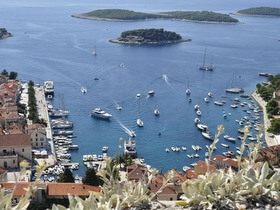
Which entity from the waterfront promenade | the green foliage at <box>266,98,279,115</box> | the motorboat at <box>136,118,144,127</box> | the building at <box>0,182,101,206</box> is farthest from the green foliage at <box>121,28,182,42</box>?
the building at <box>0,182,101,206</box>

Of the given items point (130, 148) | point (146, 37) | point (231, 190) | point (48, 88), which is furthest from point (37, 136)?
point (146, 37)

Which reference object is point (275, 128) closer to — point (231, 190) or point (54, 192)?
point (54, 192)

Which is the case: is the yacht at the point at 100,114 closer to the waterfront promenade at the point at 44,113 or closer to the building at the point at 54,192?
the waterfront promenade at the point at 44,113

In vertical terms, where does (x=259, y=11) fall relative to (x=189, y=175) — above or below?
above

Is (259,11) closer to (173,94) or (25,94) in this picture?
(173,94)

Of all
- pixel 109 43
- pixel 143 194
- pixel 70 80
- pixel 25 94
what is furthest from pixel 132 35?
pixel 143 194

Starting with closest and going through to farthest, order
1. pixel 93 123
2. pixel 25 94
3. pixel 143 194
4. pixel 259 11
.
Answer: pixel 143 194, pixel 93 123, pixel 25 94, pixel 259 11
